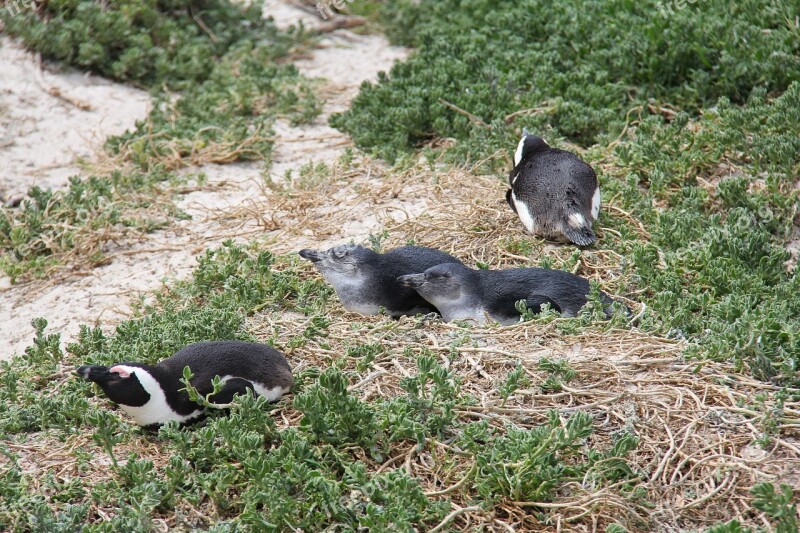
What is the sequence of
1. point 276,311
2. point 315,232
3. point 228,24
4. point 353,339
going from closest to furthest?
point 353,339
point 276,311
point 315,232
point 228,24

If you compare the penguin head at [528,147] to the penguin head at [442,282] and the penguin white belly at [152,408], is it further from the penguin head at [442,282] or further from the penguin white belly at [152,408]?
the penguin white belly at [152,408]

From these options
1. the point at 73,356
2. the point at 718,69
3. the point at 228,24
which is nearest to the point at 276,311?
the point at 73,356

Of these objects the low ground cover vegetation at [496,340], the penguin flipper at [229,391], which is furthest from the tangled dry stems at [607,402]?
the penguin flipper at [229,391]

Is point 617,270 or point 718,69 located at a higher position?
point 718,69

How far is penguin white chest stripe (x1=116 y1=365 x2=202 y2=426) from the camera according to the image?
4.40 m

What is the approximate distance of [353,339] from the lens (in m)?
5.17

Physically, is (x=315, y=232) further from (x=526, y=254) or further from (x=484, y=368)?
(x=484, y=368)

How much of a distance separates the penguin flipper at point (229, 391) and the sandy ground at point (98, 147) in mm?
1712

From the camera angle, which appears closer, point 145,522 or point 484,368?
point 145,522

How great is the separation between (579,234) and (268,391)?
2.39m

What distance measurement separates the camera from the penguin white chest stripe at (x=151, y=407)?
173 inches

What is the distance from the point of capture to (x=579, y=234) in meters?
6.07

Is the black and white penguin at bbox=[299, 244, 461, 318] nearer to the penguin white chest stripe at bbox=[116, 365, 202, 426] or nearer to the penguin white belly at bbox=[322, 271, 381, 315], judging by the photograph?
the penguin white belly at bbox=[322, 271, 381, 315]

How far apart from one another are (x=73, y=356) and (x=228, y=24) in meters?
5.99
